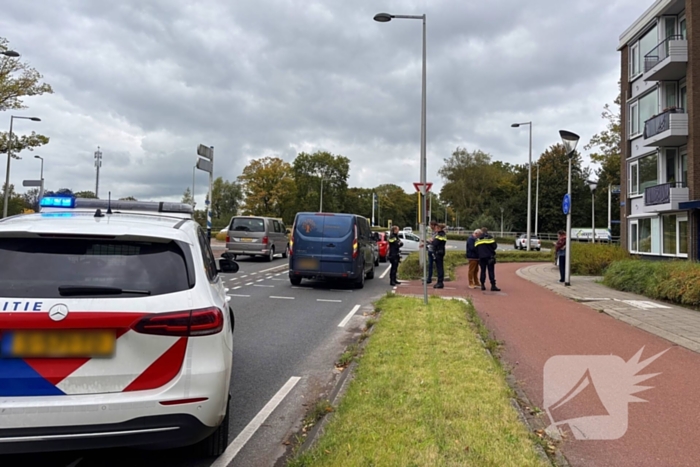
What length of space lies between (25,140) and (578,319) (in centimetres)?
3093

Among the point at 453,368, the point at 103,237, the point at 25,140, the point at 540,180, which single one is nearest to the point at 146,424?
the point at 103,237

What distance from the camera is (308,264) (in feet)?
44.4

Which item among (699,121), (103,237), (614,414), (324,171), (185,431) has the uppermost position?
(324,171)

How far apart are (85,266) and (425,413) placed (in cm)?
276

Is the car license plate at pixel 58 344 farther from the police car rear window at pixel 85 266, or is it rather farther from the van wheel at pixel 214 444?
the van wheel at pixel 214 444

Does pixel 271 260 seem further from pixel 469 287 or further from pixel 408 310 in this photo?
pixel 408 310

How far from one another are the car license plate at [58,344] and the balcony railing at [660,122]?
25.4 m

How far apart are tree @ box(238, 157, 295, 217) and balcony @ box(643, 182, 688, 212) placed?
51.4 metres

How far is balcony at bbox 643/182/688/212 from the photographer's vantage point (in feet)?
73.9

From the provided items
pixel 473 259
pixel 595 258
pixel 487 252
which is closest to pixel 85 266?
pixel 487 252

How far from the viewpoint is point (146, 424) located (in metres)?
2.88

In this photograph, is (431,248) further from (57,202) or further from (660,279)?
(57,202)

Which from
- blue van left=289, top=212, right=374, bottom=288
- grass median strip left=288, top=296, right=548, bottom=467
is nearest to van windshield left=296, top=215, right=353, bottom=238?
blue van left=289, top=212, right=374, bottom=288

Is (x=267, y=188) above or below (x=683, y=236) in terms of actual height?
above
